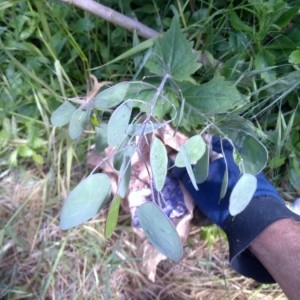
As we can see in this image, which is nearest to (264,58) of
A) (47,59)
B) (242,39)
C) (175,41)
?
(242,39)

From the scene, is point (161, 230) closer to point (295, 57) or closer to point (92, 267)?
point (295, 57)

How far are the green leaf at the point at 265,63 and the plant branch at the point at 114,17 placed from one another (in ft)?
0.69

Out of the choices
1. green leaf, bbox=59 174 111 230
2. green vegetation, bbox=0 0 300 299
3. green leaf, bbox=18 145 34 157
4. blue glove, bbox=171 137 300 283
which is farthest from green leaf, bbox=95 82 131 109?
green leaf, bbox=18 145 34 157

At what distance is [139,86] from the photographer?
2.94 ft

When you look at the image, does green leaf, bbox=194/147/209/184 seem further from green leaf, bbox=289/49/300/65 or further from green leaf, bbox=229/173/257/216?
green leaf, bbox=289/49/300/65

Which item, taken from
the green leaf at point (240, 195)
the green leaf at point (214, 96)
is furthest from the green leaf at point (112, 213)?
the green leaf at point (214, 96)

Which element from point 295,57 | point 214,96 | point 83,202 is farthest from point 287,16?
point 83,202

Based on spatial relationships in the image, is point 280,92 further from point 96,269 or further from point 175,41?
point 96,269

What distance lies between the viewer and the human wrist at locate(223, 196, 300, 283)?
0.99m

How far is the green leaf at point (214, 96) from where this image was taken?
2.79 feet

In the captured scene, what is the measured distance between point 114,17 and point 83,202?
0.47m

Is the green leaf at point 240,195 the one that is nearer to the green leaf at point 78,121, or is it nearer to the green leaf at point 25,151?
the green leaf at point 78,121

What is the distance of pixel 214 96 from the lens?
866 millimetres

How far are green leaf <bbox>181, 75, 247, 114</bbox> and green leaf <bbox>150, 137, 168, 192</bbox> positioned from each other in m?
0.21
